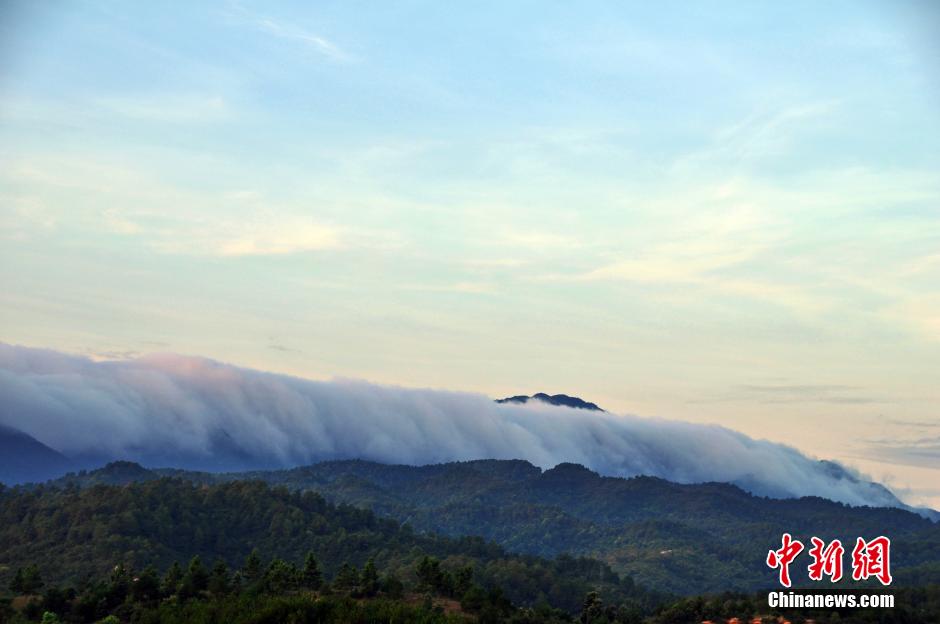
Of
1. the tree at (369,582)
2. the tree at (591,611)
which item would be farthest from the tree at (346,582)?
the tree at (591,611)

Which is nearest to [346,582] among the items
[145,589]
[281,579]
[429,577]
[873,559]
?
[281,579]

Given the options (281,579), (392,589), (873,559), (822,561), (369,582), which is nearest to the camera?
(822,561)

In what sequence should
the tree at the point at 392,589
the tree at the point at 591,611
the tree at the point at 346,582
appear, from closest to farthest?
the tree at the point at 392,589
the tree at the point at 346,582
the tree at the point at 591,611

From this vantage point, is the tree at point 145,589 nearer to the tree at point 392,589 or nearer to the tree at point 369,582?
the tree at point 369,582

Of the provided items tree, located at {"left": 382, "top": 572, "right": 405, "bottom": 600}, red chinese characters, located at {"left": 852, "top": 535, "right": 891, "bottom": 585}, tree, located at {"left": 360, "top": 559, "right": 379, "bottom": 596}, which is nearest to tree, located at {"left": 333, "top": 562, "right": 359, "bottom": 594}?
tree, located at {"left": 360, "top": 559, "right": 379, "bottom": 596}

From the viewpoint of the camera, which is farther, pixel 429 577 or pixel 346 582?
pixel 429 577

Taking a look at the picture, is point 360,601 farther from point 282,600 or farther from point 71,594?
point 71,594

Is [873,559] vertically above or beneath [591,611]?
above

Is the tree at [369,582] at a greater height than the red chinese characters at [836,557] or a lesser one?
lesser

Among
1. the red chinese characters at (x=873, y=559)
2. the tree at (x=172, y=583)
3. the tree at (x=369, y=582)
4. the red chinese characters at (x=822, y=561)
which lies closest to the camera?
the red chinese characters at (x=822, y=561)

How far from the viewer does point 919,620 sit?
17962cm

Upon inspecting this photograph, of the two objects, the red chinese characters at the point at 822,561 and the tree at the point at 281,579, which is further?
the tree at the point at 281,579

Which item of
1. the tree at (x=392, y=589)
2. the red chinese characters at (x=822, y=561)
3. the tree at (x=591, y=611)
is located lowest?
the tree at (x=591, y=611)

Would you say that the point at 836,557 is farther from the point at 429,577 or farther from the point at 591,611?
the point at 429,577
